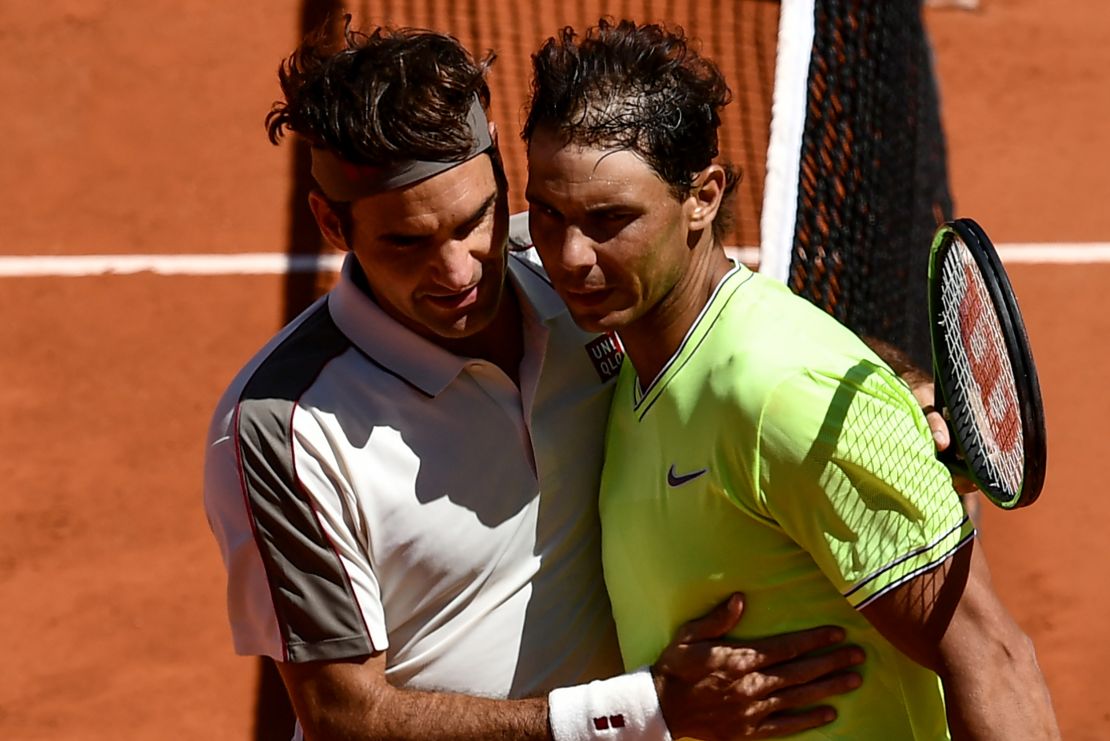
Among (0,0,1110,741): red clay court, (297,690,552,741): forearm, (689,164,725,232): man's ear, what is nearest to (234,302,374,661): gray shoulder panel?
(297,690,552,741): forearm

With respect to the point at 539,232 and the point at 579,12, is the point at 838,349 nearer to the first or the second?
the point at 539,232

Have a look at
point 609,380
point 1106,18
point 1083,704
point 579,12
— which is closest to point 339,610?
point 609,380

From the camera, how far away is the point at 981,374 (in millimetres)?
3262

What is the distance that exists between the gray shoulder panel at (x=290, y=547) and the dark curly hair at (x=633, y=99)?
95cm

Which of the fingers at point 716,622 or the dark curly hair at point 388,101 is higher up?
the dark curly hair at point 388,101

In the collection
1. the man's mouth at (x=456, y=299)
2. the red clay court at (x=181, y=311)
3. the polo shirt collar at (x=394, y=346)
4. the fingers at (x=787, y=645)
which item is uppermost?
the man's mouth at (x=456, y=299)

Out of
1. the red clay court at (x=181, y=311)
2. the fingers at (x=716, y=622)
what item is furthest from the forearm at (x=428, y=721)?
the red clay court at (x=181, y=311)

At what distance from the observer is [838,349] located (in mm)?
3105

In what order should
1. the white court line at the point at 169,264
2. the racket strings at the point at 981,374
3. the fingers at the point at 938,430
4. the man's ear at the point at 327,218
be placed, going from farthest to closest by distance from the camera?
1. the white court line at the point at 169,264
2. the man's ear at the point at 327,218
3. the fingers at the point at 938,430
4. the racket strings at the point at 981,374

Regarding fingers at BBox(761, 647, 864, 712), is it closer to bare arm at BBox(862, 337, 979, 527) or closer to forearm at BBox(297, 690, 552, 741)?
bare arm at BBox(862, 337, 979, 527)

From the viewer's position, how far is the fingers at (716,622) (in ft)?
10.5

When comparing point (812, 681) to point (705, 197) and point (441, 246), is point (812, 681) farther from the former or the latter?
point (441, 246)

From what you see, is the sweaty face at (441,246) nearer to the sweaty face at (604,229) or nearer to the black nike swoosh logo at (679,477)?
the sweaty face at (604,229)

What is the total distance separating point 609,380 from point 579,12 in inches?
247
